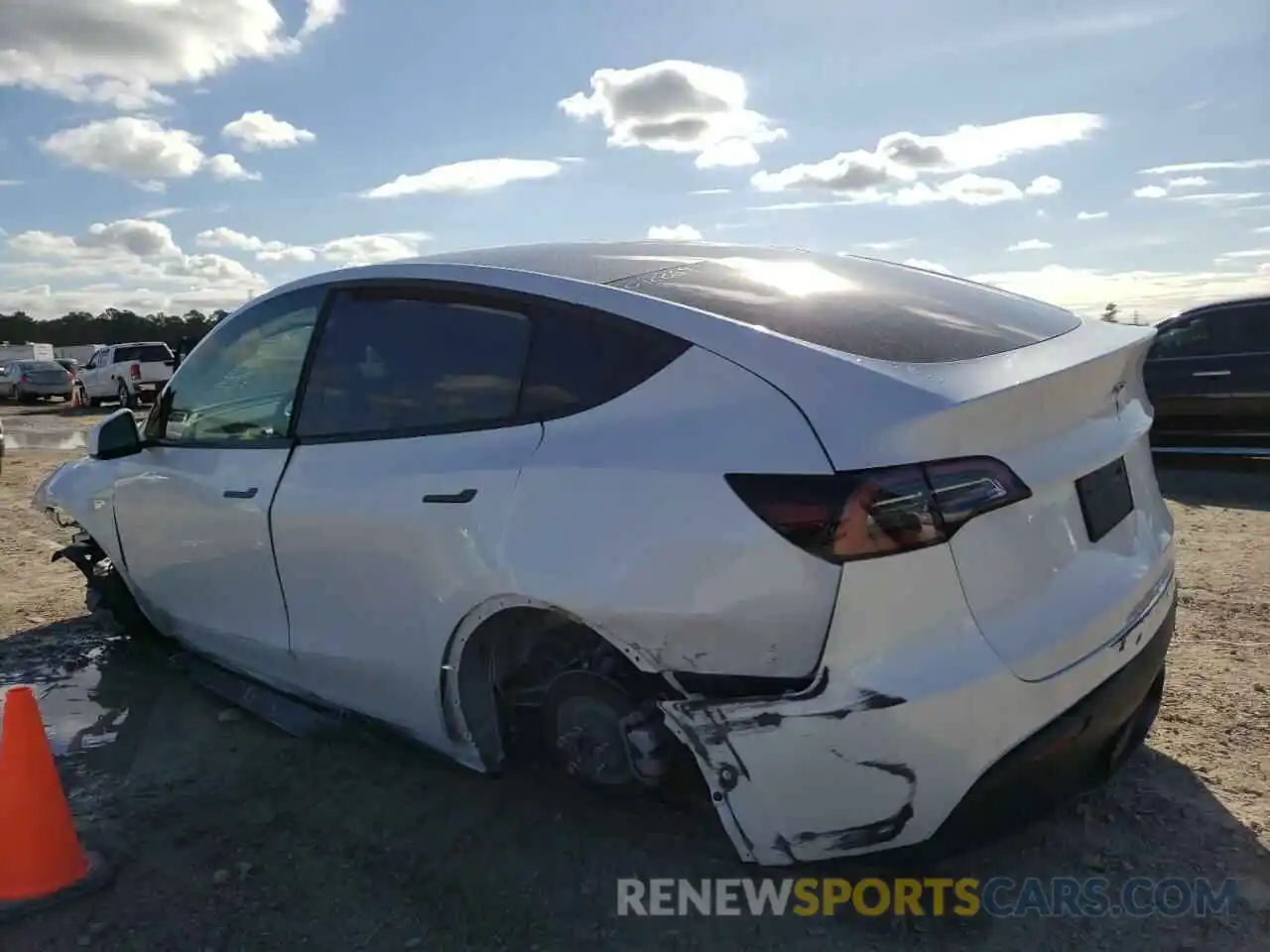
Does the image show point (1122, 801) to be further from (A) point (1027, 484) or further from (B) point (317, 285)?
(B) point (317, 285)

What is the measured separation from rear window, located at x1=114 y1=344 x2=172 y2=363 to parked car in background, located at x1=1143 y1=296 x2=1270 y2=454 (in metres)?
25.5

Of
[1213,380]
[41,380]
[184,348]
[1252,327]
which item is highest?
[184,348]

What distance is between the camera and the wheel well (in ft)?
9.15

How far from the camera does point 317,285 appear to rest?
11.9ft

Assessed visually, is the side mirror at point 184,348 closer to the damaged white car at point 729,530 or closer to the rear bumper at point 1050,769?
the damaged white car at point 729,530

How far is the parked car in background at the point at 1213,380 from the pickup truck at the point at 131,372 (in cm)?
2427

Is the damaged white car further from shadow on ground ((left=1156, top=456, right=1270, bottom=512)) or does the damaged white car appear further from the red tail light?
shadow on ground ((left=1156, top=456, right=1270, bottom=512))

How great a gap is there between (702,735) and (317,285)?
2.17 m

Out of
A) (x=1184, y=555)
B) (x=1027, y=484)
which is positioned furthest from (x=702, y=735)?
(x=1184, y=555)

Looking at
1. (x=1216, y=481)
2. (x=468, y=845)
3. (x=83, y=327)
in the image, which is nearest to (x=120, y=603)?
(x=468, y=845)

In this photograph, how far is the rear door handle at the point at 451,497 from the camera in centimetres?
281

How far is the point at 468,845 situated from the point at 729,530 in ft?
4.59

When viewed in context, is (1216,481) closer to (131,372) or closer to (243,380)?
(243,380)

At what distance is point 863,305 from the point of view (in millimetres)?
2861
